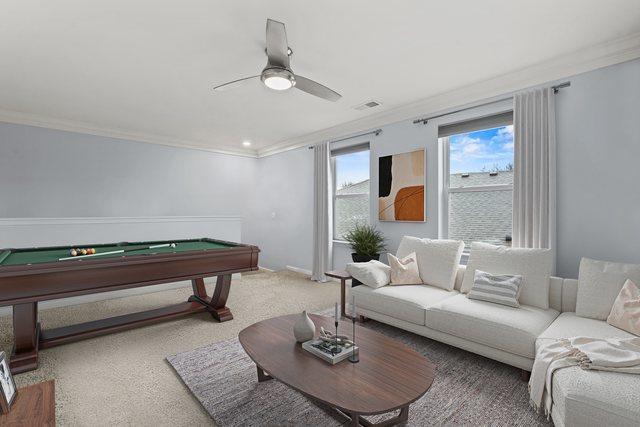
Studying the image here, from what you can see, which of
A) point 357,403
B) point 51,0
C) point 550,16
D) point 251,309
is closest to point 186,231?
point 251,309

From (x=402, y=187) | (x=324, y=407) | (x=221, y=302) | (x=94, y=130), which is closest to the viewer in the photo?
(x=324, y=407)

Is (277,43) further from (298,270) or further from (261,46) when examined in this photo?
(298,270)

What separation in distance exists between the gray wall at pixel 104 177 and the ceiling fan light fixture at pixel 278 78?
4.16 meters

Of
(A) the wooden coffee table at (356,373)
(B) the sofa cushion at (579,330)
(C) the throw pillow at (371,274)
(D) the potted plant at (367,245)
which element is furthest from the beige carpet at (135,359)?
(B) the sofa cushion at (579,330)

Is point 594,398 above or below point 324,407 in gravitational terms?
above

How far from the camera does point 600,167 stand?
2738 millimetres

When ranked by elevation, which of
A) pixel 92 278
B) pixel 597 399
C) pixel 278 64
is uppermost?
pixel 278 64

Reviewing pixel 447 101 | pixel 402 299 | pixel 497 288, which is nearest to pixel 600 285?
pixel 497 288

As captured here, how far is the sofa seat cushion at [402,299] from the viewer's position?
2.82 meters

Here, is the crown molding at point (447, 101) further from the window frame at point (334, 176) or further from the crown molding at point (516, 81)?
the window frame at point (334, 176)

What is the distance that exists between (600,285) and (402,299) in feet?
4.84

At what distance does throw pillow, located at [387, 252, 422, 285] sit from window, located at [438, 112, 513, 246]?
2.78ft

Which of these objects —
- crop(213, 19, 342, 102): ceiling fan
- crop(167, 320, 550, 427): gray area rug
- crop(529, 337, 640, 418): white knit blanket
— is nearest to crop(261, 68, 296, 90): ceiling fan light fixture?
crop(213, 19, 342, 102): ceiling fan

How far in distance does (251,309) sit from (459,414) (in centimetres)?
260
